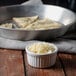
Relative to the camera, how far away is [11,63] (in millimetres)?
689

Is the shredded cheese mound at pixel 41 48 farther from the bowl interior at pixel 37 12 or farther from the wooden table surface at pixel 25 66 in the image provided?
the bowl interior at pixel 37 12

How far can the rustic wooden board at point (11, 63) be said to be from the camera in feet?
2.10

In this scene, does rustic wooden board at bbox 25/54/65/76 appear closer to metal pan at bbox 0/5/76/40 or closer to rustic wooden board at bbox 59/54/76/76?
rustic wooden board at bbox 59/54/76/76

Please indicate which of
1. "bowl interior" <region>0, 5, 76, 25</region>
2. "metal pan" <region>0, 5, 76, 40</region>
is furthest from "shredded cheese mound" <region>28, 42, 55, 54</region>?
"bowl interior" <region>0, 5, 76, 25</region>

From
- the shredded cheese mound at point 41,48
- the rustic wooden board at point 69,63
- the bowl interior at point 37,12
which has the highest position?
the shredded cheese mound at point 41,48

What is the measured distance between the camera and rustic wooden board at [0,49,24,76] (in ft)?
2.10

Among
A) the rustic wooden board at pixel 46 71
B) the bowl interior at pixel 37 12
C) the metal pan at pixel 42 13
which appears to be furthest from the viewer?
the bowl interior at pixel 37 12

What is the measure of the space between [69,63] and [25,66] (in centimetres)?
12

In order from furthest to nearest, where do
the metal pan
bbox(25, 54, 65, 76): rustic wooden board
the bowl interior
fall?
the bowl interior → the metal pan → bbox(25, 54, 65, 76): rustic wooden board

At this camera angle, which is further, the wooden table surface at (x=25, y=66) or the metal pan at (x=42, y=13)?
the metal pan at (x=42, y=13)

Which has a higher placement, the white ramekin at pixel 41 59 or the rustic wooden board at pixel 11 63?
the white ramekin at pixel 41 59

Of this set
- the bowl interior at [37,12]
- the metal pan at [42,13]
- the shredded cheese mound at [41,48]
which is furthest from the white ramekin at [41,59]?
the bowl interior at [37,12]

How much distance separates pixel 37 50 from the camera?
670 millimetres

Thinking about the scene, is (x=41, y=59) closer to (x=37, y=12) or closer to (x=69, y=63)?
(x=69, y=63)
